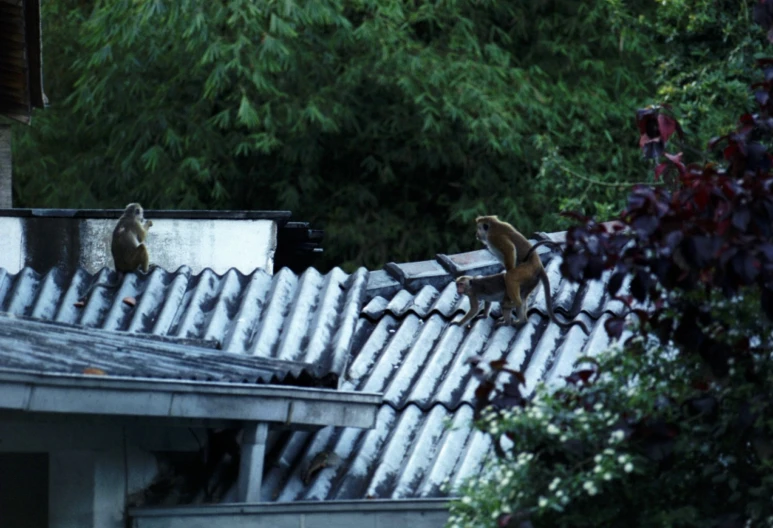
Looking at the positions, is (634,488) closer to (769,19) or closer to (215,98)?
(769,19)

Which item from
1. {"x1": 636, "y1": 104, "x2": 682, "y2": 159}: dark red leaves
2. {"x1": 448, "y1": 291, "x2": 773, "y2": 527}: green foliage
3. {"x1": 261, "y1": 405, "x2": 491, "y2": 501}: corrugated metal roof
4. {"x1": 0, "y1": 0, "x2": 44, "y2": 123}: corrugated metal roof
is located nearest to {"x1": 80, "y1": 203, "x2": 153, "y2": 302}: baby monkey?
{"x1": 0, "y1": 0, "x2": 44, "y2": 123}: corrugated metal roof

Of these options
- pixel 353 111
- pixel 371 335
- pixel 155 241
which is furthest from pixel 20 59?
pixel 353 111

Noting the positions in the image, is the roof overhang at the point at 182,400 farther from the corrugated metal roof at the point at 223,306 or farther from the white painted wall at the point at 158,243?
the white painted wall at the point at 158,243

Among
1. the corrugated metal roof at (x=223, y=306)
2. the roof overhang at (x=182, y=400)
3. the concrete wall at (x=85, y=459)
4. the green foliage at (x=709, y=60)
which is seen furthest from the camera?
the green foliage at (x=709, y=60)

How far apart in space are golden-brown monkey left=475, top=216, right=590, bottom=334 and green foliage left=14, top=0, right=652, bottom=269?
1122 cm

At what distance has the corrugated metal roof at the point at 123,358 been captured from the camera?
222 inches

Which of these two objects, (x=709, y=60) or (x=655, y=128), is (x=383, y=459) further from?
(x=709, y=60)

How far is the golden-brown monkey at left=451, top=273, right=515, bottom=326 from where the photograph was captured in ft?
26.7

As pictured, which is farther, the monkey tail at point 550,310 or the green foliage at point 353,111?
the green foliage at point 353,111

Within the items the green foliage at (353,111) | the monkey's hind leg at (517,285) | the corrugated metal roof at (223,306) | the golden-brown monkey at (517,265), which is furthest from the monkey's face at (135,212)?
the green foliage at (353,111)

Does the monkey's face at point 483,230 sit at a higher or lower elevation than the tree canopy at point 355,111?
lower

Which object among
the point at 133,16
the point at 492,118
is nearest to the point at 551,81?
the point at 492,118

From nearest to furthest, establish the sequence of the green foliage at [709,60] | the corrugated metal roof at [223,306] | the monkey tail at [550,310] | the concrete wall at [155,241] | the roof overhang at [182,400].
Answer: the roof overhang at [182,400] → the corrugated metal roof at [223,306] → the monkey tail at [550,310] → the concrete wall at [155,241] → the green foliage at [709,60]

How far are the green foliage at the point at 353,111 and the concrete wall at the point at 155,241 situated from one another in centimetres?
933
